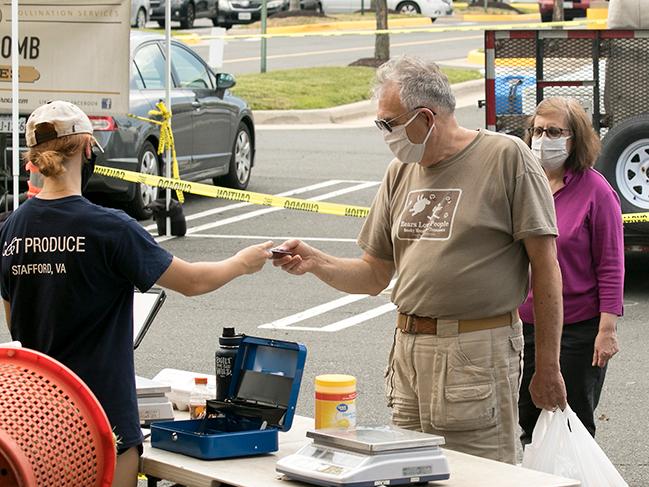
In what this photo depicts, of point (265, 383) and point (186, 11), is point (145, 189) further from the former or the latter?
point (186, 11)

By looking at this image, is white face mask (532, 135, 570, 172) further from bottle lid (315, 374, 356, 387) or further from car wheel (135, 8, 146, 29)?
car wheel (135, 8, 146, 29)

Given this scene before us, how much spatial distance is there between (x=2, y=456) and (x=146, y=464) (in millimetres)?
888

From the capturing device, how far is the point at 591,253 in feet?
14.2

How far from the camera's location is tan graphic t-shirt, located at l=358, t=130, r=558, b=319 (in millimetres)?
3438

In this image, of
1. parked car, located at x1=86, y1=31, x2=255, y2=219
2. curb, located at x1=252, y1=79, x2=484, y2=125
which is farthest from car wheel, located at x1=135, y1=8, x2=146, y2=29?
parked car, located at x1=86, y1=31, x2=255, y2=219

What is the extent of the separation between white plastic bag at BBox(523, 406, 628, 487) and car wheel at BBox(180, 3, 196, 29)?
29.0 metres

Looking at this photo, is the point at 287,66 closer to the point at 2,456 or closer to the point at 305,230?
the point at 305,230

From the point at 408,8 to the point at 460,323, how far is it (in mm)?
34678

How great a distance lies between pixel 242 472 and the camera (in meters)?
3.02

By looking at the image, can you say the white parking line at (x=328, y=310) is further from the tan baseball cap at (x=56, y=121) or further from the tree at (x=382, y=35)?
the tree at (x=382, y=35)

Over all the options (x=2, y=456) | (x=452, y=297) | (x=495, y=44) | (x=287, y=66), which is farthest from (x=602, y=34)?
(x=287, y=66)

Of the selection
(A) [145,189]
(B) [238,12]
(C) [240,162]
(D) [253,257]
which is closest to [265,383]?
(D) [253,257]

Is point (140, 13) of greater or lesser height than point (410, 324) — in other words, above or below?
above

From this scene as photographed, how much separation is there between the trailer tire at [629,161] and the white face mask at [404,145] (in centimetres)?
460
